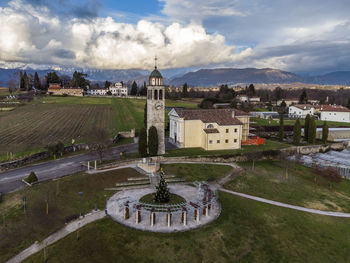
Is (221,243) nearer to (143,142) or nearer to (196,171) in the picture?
(196,171)

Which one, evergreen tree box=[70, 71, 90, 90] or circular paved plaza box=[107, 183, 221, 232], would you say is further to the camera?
evergreen tree box=[70, 71, 90, 90]

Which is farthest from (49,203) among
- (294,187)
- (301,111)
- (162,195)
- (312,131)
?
(301,111)

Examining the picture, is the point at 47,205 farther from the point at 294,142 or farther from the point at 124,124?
the point at 294,142

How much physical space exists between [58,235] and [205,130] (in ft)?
116

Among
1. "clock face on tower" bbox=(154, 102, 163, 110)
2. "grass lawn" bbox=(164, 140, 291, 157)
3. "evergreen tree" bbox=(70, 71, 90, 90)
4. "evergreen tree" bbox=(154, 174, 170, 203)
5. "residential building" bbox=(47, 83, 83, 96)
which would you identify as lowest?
"evergreen tree" bbox=(154, 174, 170, 203)

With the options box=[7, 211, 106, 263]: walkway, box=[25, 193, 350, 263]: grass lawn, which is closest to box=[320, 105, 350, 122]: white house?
box=[25, 193, 350, 263]: grass lawn

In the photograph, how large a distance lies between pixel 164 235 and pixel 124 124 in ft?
185

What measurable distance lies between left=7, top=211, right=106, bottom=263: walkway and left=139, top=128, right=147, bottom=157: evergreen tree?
18.3 metres

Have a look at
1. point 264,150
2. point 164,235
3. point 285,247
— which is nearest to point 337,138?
point 264,150

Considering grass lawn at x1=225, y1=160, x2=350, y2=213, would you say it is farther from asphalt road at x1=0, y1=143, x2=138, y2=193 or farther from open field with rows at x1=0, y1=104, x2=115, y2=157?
open field with rows at x1=0, y1=104, x2=115, y2=157

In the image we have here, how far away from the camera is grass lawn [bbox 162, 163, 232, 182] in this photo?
39700mm

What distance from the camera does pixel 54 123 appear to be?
72.3 m

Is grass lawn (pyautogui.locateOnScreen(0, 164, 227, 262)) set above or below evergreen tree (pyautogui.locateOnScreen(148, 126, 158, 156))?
below

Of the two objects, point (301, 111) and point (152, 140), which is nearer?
point (152, 140)
